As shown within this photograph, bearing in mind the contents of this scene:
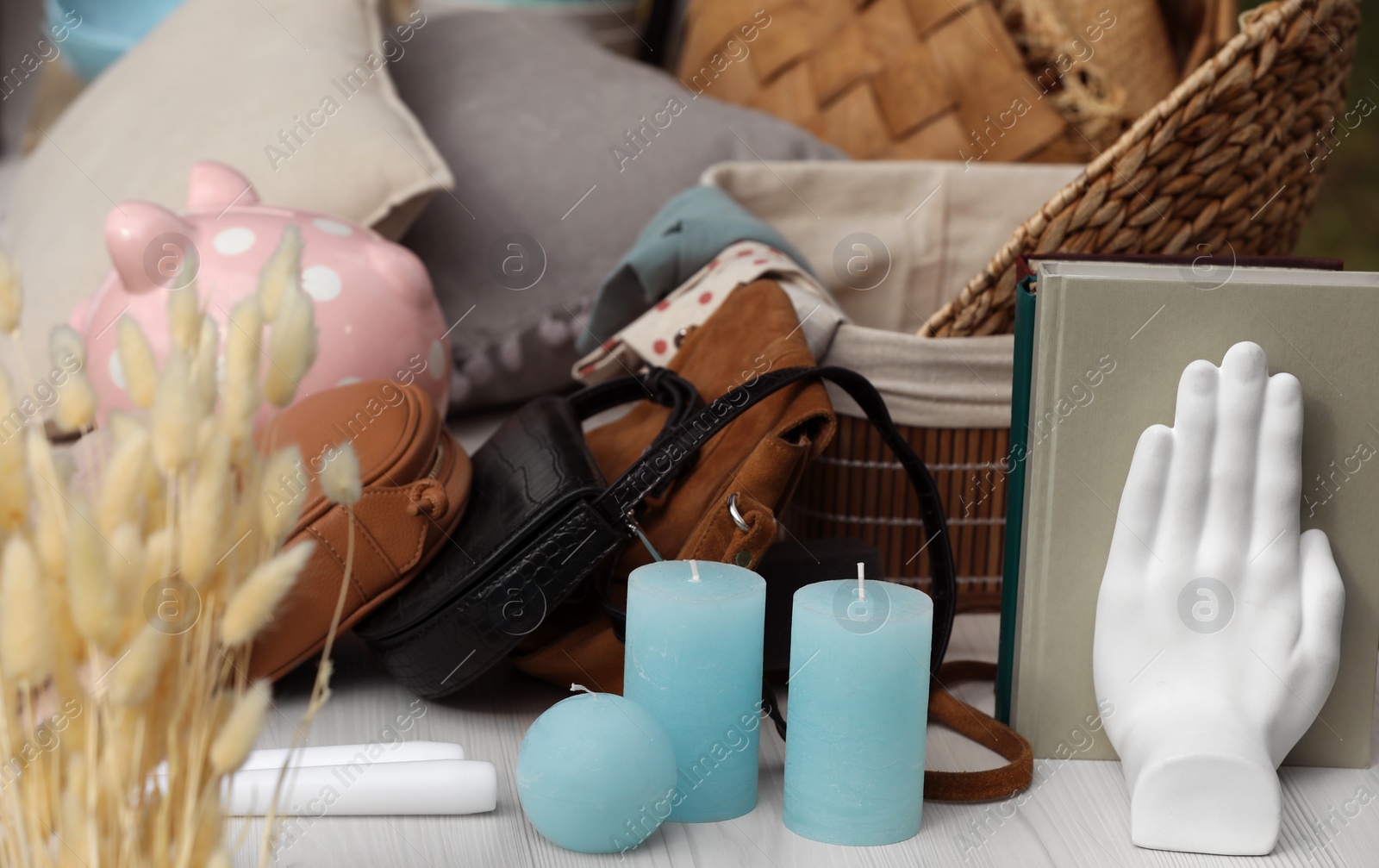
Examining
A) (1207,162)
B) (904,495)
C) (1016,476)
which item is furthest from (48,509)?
(1207,162)

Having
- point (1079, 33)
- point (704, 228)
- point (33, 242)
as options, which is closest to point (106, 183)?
point (33, 242)

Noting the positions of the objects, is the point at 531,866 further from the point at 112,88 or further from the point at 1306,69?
the point at 112,88

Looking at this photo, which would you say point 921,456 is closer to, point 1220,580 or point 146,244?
point 1220,580

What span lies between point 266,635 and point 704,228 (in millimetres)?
509

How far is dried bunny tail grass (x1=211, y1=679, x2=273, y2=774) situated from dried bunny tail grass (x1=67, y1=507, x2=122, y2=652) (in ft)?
0.14

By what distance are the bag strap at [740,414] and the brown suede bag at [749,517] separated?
2 centimetres

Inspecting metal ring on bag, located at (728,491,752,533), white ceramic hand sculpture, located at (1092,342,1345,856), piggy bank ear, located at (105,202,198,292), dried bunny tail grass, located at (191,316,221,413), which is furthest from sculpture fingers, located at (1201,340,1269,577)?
piggy bank ear, located at (105,202,198,292)

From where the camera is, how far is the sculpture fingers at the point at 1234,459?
2.15ft

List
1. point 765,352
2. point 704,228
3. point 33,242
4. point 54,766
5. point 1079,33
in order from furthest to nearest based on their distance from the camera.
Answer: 1. point 1079,33
2. point 33,242
3. point 704,228
4. point 765,352
5. point 54,766

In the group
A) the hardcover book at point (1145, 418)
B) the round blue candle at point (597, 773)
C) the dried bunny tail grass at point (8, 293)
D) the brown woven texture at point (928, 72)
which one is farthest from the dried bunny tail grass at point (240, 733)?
the brown woven texture at point (928, 72)

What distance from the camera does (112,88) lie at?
1.36m

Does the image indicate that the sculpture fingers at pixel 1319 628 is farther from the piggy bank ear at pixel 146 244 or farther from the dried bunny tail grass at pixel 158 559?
the piggy bank ear at pixel 146 244

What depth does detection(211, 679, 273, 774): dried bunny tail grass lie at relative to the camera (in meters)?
0.36

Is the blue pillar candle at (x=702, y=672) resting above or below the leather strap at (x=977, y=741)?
above
